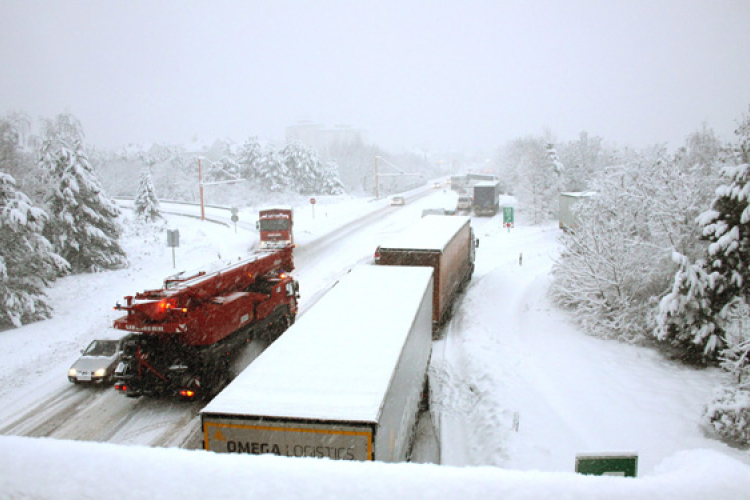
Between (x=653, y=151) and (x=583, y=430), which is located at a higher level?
(x=653, y=151)

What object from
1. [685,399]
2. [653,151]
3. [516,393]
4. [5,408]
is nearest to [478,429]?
[516,393]

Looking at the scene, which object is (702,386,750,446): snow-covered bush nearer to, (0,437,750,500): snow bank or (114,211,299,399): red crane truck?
(0,437,750,500): snow bank

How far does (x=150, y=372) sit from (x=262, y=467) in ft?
35.6

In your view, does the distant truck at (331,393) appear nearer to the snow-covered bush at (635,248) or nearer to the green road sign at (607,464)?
the green road sign at (607,464)

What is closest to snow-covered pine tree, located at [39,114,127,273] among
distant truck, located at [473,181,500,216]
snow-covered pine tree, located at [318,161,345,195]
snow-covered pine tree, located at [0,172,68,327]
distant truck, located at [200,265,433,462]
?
snow-covered pine tree, located at [0,172,68,327]

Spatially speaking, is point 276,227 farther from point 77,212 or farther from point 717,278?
point 717,278

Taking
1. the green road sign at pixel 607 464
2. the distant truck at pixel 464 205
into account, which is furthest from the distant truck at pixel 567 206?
the green road sign at pixel 607 464

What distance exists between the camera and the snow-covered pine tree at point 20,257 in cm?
1919

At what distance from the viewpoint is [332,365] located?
6949 millimetres

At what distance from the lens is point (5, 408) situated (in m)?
12.4

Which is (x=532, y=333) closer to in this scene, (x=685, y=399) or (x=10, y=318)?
(x=685, y=399)

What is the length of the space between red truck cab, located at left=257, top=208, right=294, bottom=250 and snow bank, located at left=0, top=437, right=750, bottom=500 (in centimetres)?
3236

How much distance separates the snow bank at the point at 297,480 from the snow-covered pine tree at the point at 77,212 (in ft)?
94.3

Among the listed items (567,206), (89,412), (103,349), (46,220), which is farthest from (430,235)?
(567,206)
